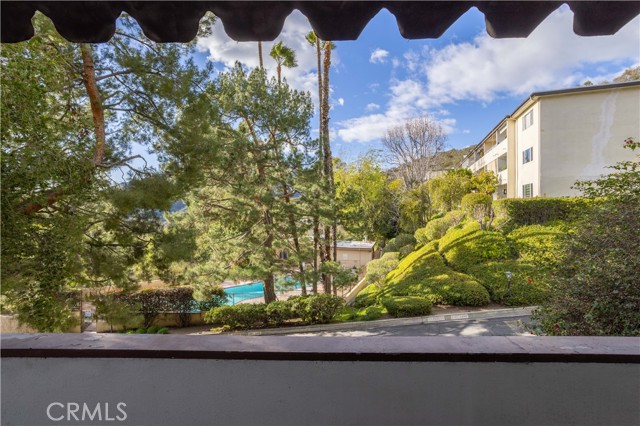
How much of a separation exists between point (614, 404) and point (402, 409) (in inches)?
29.4

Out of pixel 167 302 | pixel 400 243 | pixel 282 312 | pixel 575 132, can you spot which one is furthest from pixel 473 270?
pixel 167 302

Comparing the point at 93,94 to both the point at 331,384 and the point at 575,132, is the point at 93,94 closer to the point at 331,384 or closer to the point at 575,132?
the point at 331,384

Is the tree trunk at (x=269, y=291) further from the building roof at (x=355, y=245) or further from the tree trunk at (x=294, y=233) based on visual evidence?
the building roof at (x=355, y=245)

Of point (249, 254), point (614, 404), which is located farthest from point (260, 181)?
point (614, 404)

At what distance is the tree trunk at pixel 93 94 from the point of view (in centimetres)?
504

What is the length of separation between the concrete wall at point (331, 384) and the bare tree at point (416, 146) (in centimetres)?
2509

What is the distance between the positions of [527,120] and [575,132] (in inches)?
106

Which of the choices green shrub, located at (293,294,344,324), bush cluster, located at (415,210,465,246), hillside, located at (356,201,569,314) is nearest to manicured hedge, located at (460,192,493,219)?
bush cluster, located at (415,210,465,246)

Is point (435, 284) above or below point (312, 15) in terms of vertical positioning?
below

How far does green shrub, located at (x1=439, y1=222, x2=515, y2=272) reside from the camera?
37.7 feet

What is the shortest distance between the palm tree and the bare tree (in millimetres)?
Answer: 14773

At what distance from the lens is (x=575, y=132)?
1622 centimetres

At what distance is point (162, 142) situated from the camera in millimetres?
6164

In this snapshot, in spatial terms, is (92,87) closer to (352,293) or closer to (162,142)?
(162,142)
